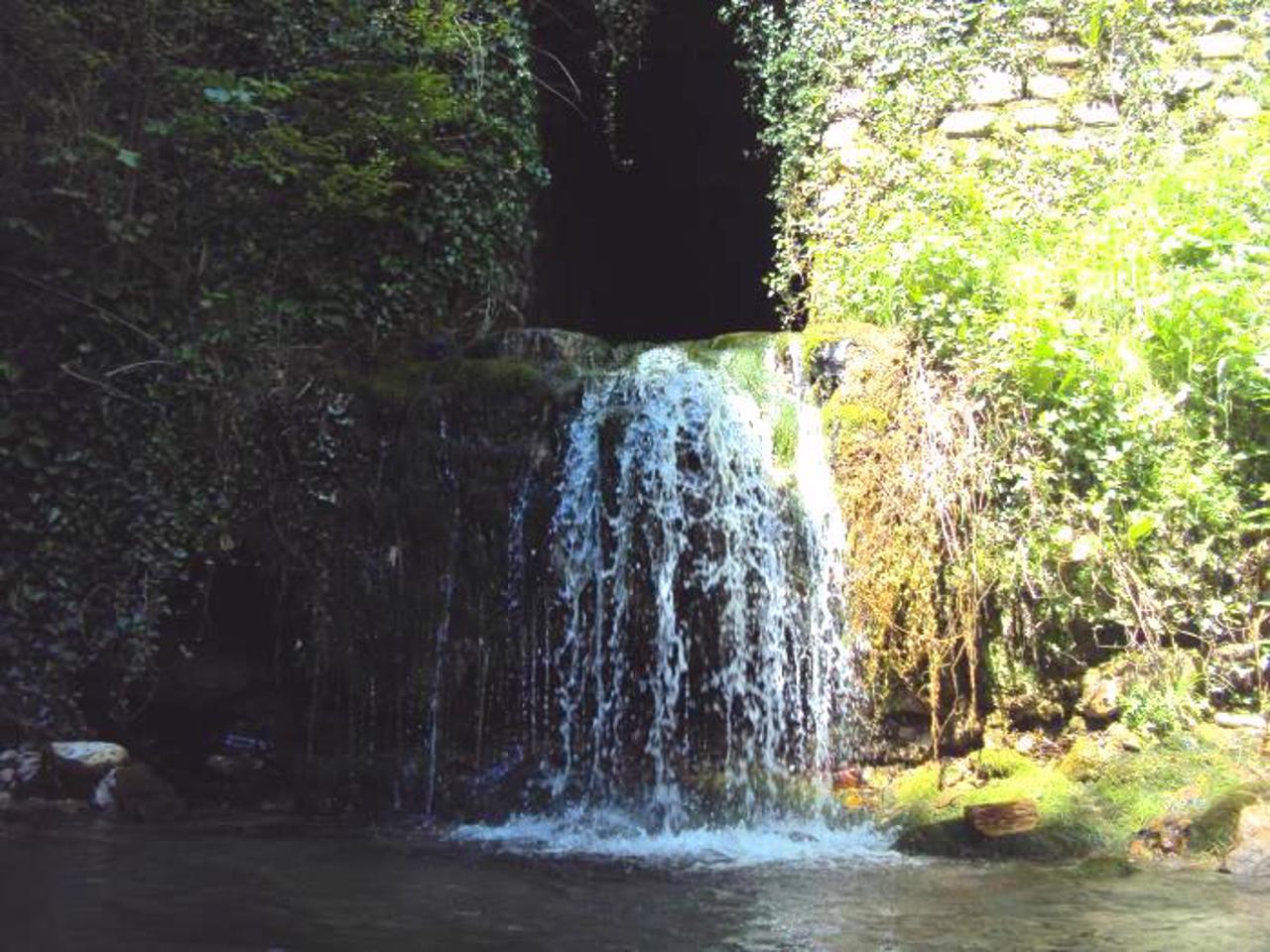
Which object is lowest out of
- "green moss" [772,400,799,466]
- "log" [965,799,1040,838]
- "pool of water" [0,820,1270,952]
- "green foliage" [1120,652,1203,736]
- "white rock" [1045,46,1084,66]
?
"pool of water" [0,820,1270,952]

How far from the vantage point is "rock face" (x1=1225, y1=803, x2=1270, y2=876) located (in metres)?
3.92

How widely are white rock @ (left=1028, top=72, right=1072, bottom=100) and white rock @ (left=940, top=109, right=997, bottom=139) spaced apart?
0.33 metres

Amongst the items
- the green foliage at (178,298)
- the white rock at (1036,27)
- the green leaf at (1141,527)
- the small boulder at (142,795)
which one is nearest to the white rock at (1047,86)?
the white rock at (1036,27)

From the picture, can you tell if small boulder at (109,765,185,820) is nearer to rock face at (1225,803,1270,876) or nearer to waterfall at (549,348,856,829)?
waterfall at (549,348,856,829)

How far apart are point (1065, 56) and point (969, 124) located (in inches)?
33.0

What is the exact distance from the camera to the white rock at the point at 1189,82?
7.19 m

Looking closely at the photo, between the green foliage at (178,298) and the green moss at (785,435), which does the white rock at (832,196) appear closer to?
the green moss at (785,435)

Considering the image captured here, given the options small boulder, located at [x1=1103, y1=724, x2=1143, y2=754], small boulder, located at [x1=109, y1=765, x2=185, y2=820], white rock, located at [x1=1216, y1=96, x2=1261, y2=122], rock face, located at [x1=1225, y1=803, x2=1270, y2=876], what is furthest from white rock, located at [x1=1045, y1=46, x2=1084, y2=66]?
small boulder, located at [x1=109, y1=765, x2=185, y2=820]

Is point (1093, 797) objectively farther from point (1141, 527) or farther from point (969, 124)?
point (969, 124)

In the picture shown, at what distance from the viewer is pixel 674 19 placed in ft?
33.0

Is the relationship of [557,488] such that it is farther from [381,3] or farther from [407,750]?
[381,3]

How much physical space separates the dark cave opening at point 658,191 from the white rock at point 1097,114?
311cm

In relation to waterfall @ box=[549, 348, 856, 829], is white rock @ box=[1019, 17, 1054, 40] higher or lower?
higher

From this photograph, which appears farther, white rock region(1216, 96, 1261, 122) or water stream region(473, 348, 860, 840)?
white rock region(1216, 96, 1261, 122)
